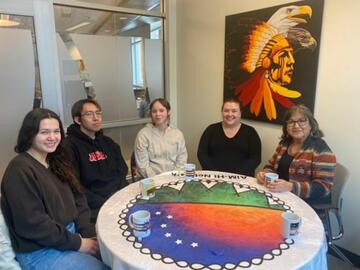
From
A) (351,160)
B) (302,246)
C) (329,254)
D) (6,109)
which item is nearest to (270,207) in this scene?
(302,246)

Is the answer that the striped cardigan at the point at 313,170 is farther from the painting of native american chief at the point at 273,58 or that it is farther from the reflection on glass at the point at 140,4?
the reflection on glass at the point at 140,4

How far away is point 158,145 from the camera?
2482 mm

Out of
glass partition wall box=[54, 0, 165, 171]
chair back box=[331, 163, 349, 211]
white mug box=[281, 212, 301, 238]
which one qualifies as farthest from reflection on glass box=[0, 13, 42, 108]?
chair back box=[331, 163, 349, 211]

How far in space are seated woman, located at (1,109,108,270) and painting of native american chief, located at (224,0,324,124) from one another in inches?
72.5

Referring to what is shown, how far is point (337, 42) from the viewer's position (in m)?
2.09

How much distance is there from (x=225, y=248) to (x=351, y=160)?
147cm

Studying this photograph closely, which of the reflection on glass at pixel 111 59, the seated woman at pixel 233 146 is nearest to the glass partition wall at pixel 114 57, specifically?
the reflection on glass at pixel 111 59

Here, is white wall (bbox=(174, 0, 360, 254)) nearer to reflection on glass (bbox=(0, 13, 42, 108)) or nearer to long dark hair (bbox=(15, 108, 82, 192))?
reflection on glass (bbox=(0, 13, 42, 108))

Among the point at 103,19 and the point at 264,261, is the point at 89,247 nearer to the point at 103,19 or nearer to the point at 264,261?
the point at 264,261

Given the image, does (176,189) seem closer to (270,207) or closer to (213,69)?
(270,207)

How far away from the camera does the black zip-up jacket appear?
2088 mm

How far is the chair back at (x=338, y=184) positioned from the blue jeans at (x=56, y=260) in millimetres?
1552

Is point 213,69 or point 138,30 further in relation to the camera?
point 138,30

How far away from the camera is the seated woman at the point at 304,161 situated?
182 cm
